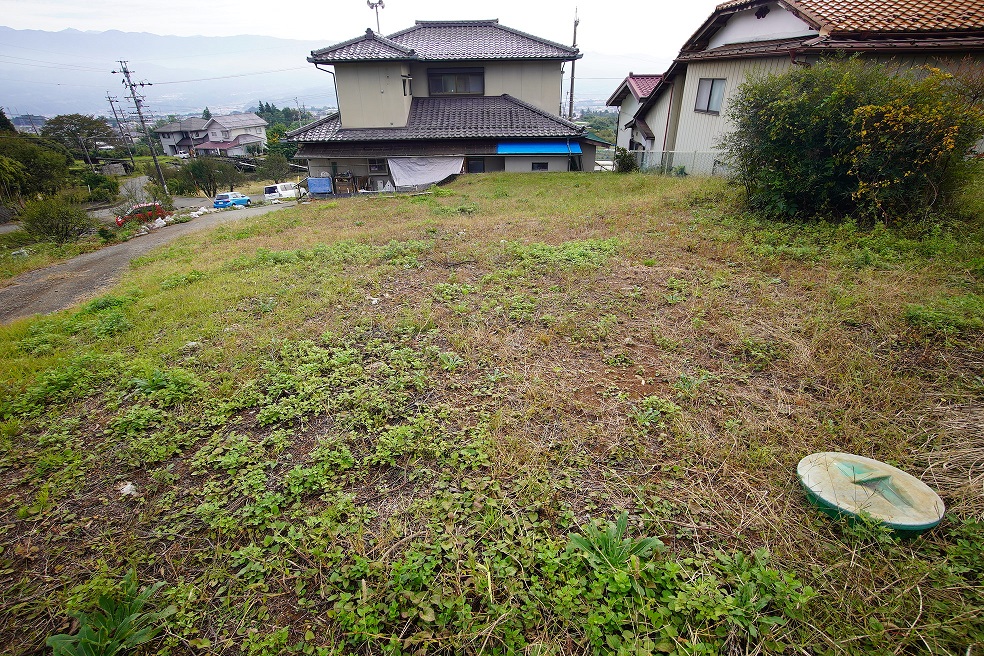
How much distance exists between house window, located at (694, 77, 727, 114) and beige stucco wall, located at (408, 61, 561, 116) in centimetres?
878

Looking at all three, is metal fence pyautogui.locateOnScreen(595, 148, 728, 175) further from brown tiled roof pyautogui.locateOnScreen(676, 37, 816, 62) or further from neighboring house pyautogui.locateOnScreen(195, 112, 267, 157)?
neighboring house pyautogui.locateOnScreen(195, 112, 267, 157)

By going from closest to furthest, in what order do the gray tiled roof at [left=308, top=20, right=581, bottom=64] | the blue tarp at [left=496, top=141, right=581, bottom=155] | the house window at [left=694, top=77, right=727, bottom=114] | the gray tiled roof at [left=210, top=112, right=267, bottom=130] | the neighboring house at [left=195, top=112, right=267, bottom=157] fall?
the house window at [left=694, top=77, right=727, bottom=114]
the gray tiled roof at [left=308, top=20, right=581, bottom=64]
the blue tarp at [left=496, top=141, right=581, bottom=155]
the neighboring house at [left=195, top=112, right=267, bottom=157]
the gray tiled roof at [left=210, top=112, right=267, bottom=130]

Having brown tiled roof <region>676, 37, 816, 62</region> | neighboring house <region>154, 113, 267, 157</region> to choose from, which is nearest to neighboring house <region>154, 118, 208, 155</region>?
neighboring house <region>154, 113, 267, 157</region>

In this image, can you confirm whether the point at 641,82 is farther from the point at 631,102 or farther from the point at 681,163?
the point at 681,163

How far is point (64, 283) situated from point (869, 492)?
12490 mm

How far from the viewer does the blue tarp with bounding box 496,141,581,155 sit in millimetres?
18688

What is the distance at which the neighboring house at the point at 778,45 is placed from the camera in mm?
8023

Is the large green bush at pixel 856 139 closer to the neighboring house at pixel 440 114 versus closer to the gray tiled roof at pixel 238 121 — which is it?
the neighboring house at pixel 440 114

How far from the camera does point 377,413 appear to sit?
10.6ft

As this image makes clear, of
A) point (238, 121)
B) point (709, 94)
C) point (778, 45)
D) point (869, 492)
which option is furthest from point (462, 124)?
point (238, 121)

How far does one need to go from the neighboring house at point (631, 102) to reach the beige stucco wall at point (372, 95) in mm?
10468

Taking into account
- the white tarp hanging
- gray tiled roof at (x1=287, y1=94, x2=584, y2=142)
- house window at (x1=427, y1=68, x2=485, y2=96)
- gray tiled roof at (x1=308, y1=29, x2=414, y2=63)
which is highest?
gray tiled roof at (x1=308, y1=29, x2=414, y2=63)

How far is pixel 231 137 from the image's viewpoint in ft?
189

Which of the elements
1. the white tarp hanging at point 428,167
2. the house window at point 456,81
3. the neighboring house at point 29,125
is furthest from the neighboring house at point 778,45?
the neighboring house at point 29,125
